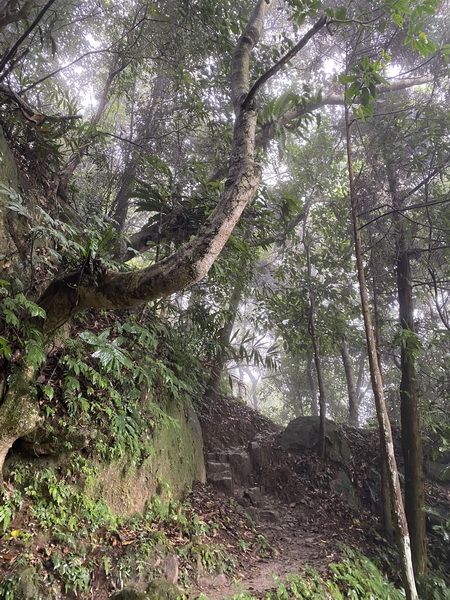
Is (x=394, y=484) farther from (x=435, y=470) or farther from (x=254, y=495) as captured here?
(x=435, y=470)

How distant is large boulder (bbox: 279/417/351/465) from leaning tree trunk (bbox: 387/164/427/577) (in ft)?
6.15

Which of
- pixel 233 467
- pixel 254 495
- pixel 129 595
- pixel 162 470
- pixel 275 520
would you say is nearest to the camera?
pixel 129 595

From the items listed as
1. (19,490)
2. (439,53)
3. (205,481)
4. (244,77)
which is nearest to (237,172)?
(244,77)

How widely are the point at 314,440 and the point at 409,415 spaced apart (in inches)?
103

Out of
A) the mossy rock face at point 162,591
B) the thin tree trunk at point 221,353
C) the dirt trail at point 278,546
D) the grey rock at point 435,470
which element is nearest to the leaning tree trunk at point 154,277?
the mossy rock face at point 162,591

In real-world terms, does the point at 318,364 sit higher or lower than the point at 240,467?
higher

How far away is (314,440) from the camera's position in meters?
9.21

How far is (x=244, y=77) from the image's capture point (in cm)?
556

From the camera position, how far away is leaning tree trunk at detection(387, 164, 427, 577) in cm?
667

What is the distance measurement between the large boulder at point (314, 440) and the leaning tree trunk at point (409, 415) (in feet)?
6.15

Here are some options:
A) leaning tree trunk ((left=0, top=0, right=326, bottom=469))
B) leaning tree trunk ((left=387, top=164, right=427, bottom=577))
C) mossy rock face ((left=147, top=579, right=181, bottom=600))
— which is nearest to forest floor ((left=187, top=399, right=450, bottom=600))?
leaning tree trunk ((left=387, top=164, right=427, bottom=577))

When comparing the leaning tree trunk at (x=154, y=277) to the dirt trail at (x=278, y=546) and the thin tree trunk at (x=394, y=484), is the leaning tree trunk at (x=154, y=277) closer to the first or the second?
the thin tree trunk at (x=394, y=484)

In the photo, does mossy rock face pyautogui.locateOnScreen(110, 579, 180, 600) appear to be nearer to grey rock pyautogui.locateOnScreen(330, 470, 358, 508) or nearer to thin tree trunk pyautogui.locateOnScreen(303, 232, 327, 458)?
grey rock pyautogui.locateOnScreen(330, 470, 358, 508)

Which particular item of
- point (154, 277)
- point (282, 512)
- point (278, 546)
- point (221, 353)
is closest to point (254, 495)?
point (282, 512)
